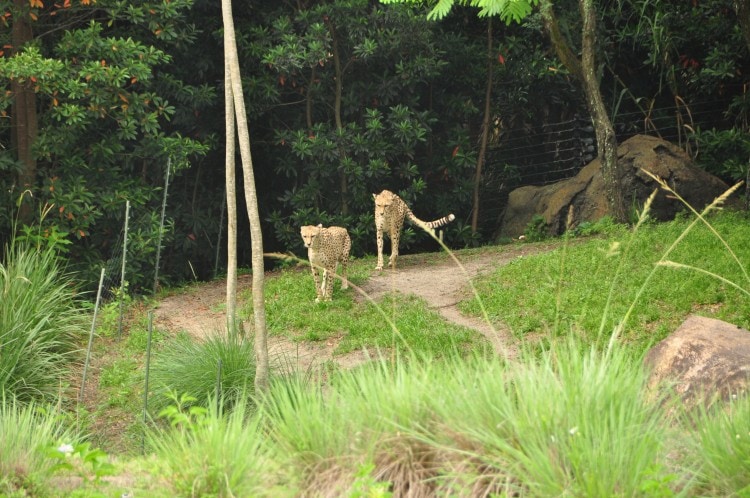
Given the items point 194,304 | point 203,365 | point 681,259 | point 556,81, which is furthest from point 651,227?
point 203,365

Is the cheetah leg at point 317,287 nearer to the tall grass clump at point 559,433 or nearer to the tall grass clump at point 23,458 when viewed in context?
the tall grass clump at point 23,458

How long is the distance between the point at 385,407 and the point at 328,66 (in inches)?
501

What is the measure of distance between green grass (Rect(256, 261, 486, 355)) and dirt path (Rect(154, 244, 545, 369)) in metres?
0.17

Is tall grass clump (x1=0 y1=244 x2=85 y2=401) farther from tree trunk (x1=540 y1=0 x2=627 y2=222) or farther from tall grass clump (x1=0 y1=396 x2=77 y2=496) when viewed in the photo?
tree trunk (x1=540 y1=0 x2=627 y2=222)

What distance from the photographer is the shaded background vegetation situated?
48.5 ft

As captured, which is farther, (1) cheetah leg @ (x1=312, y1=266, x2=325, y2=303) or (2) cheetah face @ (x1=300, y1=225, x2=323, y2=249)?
(1) cheetah leg @ (x1=312, y1=266, x2=325, y2=303)

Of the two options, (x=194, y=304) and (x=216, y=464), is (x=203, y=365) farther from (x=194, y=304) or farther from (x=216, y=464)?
(x=194, y=304)

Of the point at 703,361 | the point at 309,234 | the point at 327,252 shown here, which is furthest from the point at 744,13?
the point at 703,361

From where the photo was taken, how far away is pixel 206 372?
9.48 m

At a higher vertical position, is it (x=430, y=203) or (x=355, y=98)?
(x=355, y=98)

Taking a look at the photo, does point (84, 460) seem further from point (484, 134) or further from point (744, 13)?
point (484, 134)

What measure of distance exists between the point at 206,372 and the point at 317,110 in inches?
382

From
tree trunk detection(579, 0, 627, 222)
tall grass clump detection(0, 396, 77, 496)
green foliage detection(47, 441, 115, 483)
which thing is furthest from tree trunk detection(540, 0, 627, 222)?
green foliage detection(47, 441, 115, 483)

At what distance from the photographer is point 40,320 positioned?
Result: 11477 millimetres
